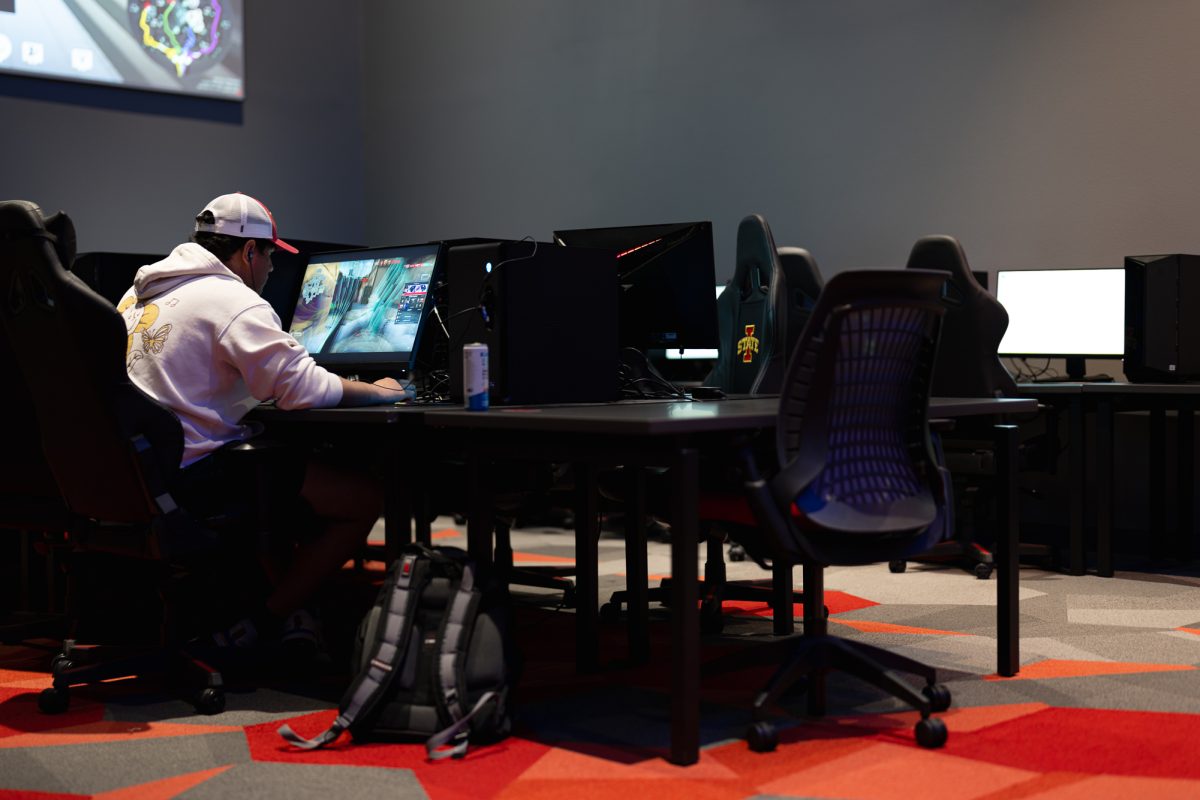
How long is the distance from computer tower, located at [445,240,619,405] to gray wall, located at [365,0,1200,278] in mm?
3223

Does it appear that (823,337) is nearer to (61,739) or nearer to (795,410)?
(795,410)

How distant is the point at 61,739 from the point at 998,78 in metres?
4.86

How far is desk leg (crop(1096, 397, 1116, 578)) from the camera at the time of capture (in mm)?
4660

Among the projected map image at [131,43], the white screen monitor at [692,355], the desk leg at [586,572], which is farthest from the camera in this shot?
the projected map image at [131,43]

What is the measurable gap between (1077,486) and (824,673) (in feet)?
8.22

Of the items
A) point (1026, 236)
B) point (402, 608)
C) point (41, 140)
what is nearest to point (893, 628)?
point (402, 608)

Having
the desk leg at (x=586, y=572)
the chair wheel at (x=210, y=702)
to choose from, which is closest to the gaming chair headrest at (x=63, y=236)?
the chair wheel at (x=210, y=702)

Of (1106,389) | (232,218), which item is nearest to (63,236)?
(232,218)

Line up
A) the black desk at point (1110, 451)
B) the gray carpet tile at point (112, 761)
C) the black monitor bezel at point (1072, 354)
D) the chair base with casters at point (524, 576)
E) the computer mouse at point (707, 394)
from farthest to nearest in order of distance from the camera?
the black monitor bezel at point (1072, 354)
the black desk at point (1110, 451)
the chair base with casters at point (524, 576)
the computer mouse at point (707, 394)
the gray carpet tile at point (112, 761)

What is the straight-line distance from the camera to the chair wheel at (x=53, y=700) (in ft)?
9.21

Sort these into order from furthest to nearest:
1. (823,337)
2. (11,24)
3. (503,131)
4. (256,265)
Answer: (503,131), (11,24), (256,265), (823,337)

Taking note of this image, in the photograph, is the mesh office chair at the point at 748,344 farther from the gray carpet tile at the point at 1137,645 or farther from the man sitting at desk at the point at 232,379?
the man sitting at desk at the point at 232,379

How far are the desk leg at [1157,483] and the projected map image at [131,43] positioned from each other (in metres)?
5.68

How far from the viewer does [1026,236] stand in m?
5.63
